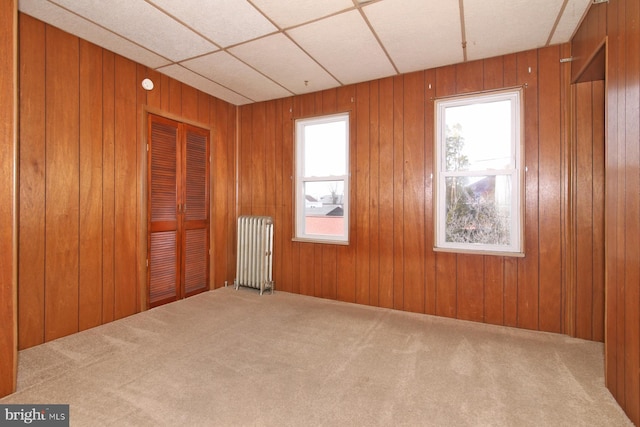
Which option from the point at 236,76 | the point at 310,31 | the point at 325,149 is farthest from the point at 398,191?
the point at 236,76

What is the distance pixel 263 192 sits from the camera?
4312mm

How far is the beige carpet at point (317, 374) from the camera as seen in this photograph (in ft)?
5.43

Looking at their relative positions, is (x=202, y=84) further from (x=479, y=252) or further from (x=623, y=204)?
(x=623, y=204)

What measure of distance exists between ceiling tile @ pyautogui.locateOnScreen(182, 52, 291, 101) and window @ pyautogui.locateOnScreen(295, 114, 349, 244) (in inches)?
22.3

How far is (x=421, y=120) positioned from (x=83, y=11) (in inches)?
122

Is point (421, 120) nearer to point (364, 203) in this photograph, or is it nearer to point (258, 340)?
point (364, 203)

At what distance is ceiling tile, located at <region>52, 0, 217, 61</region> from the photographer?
225 centimetres

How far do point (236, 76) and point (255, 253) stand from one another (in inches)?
85.8

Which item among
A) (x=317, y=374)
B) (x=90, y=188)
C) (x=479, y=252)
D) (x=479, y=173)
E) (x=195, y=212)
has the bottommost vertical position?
(x=317, y=374)

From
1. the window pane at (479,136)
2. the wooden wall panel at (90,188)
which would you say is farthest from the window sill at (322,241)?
the wooden wall panel at (90,188)

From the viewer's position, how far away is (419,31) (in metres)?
2.55

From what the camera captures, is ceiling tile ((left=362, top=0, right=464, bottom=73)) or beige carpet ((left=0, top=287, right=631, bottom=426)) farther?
ceiling tile ((left=362, top=0, right=464, bottom=73))

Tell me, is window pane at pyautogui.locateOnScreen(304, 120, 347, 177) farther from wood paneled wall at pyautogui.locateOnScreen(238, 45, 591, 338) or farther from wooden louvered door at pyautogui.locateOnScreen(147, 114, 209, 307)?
wooden louvered door at pyautogui.locateOnScreen(147, 114, 209, 307)

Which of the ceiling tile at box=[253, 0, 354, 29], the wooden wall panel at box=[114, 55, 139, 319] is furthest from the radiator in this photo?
the ceiling tile at box=[253, 0, 354, 29]
